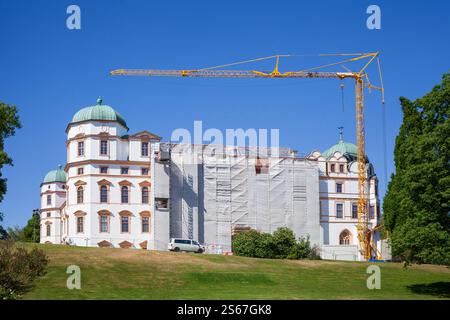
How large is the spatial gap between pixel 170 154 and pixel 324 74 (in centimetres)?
2556

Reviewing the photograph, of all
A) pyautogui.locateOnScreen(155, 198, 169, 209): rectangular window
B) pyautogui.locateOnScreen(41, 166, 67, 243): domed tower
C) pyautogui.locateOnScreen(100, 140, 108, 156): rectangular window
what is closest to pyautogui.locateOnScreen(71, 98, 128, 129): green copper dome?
pyautogui.locateOnScreen(100, 140, 108, 156): rectangular window

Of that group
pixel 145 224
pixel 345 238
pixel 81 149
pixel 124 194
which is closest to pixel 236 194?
pixel 145 224

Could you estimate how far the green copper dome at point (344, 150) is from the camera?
281ft

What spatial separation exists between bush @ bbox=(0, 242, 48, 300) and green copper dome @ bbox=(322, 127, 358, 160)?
50.3 meters

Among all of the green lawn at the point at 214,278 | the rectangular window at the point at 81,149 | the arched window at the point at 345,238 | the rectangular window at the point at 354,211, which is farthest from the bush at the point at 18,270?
the rectangular window at the point at 354,211

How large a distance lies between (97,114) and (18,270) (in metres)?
39.3

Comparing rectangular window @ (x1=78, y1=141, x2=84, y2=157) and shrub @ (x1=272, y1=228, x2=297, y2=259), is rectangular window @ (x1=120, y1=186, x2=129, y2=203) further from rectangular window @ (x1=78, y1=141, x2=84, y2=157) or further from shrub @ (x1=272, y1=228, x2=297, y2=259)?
shrub @ (x1=272, y1=228, x2=297, y2=259)

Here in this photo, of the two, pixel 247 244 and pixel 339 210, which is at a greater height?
pixel 339 210

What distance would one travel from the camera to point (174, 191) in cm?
7312

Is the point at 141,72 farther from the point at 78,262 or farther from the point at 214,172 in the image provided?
the point at 78,262

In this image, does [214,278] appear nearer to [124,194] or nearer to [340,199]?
[124,194]

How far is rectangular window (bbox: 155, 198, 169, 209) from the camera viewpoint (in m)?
72.0
